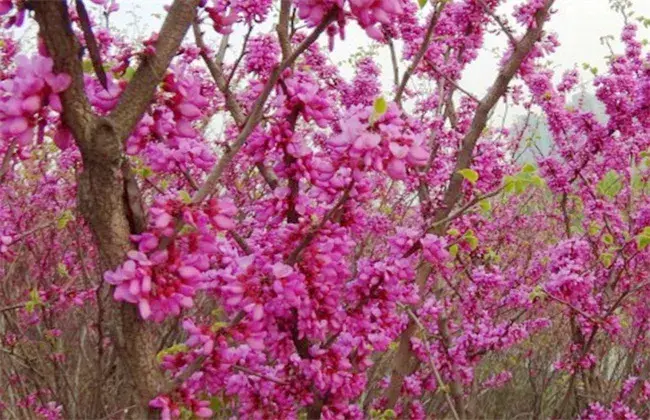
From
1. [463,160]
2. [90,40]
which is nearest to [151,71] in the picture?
[90,40]

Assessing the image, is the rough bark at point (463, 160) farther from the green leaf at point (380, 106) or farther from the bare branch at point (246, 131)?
the bare branch at point (246, 131)

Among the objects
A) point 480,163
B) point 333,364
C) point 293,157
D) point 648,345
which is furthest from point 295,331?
point 648,345

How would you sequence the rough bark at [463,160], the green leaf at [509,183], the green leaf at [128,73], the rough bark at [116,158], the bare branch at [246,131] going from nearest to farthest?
the rough bark at [116,158], the bare branch at [246,131], the green leaf at [128,73], the green leaf at [509,183], the rough bark at [463,160]

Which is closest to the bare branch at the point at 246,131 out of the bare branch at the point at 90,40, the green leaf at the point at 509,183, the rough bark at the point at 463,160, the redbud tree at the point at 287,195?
the redbud tree at the point at 287,195

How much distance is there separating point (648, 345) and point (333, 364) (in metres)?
6.11

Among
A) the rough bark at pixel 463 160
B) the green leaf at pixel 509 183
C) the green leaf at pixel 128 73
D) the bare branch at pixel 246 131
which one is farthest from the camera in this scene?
the rough bark at pixel 463 160

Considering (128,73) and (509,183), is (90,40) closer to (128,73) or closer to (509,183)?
(128,73)

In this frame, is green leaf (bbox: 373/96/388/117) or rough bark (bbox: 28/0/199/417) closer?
rough bark (bbox: 28/0/199/417)

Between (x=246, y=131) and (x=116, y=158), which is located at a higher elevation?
(x=246, y=131)

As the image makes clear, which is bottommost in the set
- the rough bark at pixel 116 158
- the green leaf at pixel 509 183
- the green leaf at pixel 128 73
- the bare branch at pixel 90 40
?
the rough bark at pixel 116 158

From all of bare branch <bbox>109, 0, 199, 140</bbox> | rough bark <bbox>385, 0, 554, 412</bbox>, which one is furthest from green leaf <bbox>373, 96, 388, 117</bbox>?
rough bark <bbox>385, 0, 554, 412</bbox>

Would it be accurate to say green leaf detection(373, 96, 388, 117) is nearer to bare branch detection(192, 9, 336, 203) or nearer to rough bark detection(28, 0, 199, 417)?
bare branch detection(192, 9, 336, 203)

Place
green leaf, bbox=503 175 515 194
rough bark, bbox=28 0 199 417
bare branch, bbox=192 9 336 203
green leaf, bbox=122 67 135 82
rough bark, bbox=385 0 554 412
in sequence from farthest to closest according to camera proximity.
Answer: rough bark, bbox=385 0 554 412
green leaf, bbox=503 175 515 194
green leaf, bbox=122 67 135 82
bare branch, bbox=192 9 336 203
rough bark, bbox=28 0 199 417

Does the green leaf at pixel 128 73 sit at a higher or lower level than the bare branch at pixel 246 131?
higher
